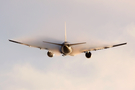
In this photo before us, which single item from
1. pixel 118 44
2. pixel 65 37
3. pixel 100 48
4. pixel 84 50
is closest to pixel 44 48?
pixel 65 37

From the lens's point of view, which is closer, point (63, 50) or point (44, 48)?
point (63, 50)

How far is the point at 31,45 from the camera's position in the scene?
2186 inches

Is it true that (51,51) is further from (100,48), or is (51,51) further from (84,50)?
(100,48)

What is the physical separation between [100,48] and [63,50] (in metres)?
13.8

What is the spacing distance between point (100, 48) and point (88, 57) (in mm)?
5464

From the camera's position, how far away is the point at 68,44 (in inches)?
1919

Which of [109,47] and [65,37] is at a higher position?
[65,37]

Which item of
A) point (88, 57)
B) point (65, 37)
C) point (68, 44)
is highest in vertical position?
point (65, 37)

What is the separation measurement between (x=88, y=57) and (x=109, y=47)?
7.91 metres

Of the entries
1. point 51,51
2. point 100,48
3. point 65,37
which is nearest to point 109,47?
point 100,48

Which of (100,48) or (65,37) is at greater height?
(65,37)

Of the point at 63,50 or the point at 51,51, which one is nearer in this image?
the point at 63,50

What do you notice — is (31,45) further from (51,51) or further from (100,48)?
(100,48)

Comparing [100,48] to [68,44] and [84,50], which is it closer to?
[84,50]
